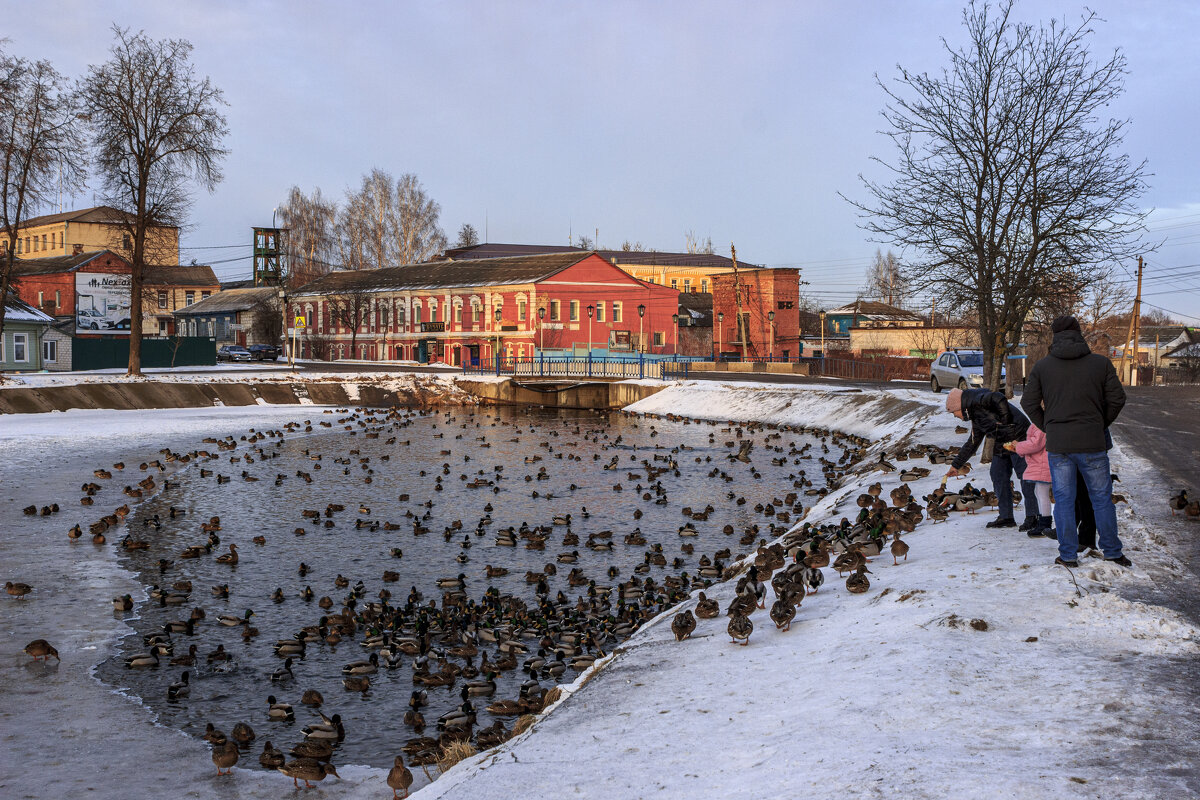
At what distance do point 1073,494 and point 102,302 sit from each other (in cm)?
8769

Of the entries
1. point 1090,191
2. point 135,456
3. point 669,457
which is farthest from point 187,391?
point 1090,191

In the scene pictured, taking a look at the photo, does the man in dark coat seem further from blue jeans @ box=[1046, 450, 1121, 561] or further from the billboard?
the billboard

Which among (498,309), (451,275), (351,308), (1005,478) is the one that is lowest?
(1005,478)

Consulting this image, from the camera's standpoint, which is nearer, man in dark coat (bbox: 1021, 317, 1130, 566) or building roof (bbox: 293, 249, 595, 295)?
man in dark coat (bbox: 1021, 317, 1130, 566)

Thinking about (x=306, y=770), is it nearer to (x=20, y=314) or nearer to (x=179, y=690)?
(x=179, y=690)

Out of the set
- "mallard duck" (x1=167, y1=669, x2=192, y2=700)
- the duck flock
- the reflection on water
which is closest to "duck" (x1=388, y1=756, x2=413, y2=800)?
the duck flock

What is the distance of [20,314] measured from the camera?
5675 cm

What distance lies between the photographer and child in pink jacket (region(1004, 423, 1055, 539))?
10.5 m

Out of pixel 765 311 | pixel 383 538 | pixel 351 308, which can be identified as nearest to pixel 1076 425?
pixel 383 538

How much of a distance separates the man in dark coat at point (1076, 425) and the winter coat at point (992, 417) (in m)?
1.58

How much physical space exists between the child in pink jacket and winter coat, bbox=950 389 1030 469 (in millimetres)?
167

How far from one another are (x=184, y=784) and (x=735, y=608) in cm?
521

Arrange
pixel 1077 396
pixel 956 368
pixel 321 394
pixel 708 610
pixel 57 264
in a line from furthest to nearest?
1. pixel 57 264
2. pixel 321 394
3. pixel 956 368
4. pixel 708 610
5. pixel 1077 396

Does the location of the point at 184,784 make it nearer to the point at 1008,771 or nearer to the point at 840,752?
the point at 840,752
